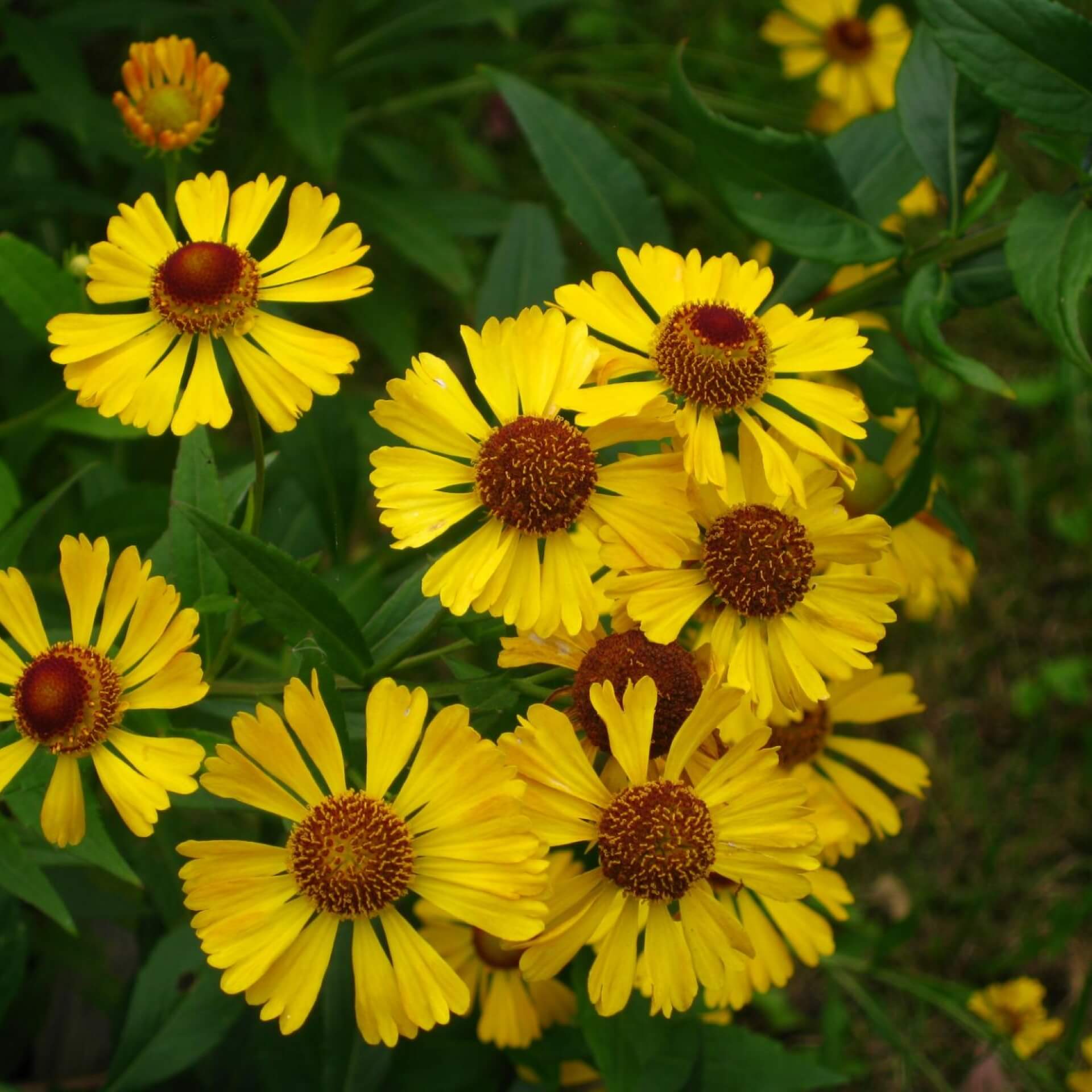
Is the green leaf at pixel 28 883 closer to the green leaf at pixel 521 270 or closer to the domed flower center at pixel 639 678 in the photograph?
the domed flower center at pixel 639 678

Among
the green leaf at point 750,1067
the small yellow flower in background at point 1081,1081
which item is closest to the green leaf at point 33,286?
the green leaf at point 750,1067

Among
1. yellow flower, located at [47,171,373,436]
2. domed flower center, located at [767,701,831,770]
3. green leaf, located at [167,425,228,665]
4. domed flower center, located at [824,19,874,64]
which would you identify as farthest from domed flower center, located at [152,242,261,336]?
domed flower center, located at [824,19,874,64]

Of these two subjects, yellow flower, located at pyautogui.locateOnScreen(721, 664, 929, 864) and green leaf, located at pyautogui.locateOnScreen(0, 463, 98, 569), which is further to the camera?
yellow flower, located at pyautogui.locateOnScreen(721, 664, 929, 864)

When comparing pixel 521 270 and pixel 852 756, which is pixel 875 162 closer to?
pixel 521 270

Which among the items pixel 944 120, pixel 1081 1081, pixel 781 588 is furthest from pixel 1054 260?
pixel 1081 1081

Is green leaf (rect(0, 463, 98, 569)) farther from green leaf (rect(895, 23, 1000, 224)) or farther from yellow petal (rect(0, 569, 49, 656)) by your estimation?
green leaf (rect(895, 23, 1000, 224))

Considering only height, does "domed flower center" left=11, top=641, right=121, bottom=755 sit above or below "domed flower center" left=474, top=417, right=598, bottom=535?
below
